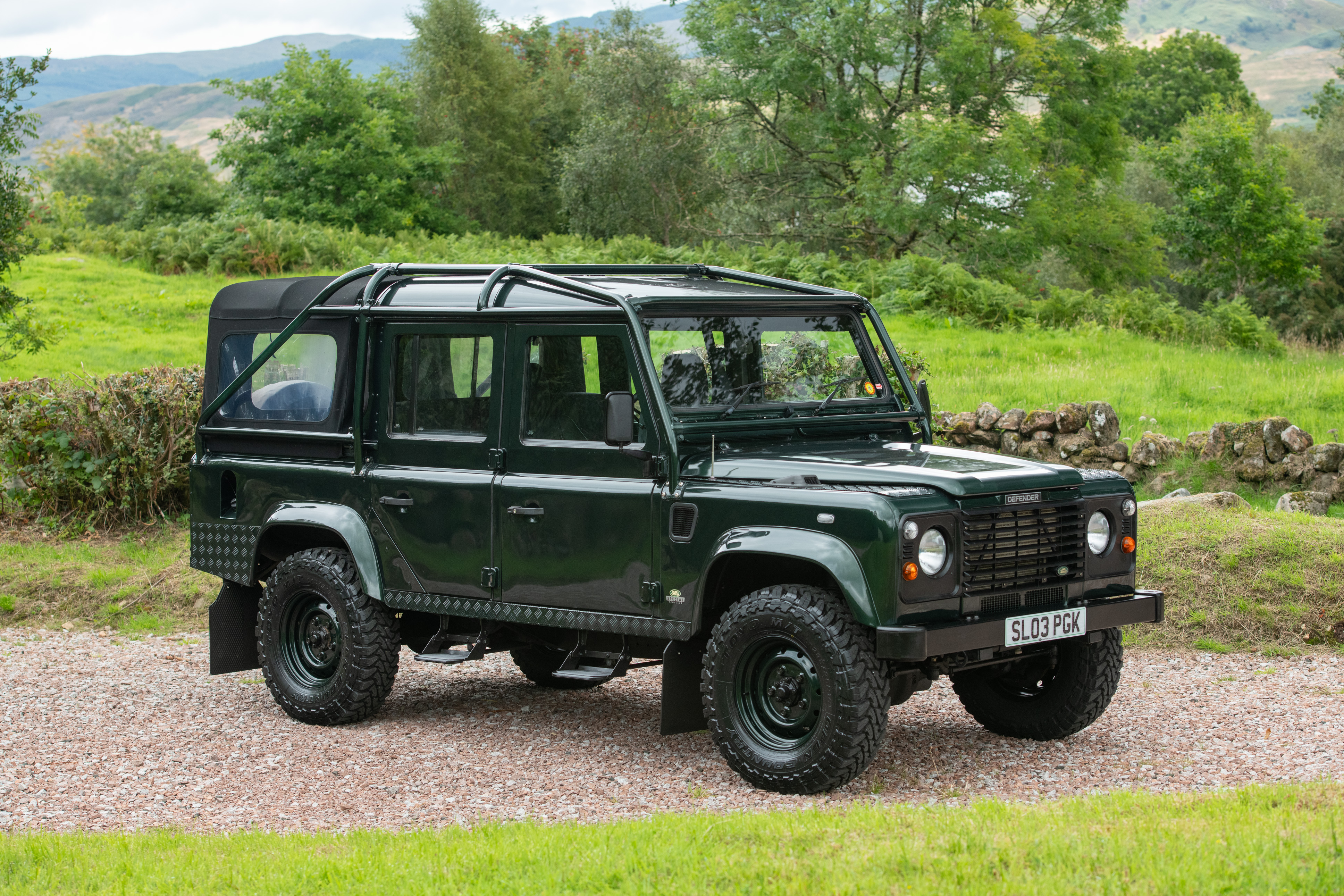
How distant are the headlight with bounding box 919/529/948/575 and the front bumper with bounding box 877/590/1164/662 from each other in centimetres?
24

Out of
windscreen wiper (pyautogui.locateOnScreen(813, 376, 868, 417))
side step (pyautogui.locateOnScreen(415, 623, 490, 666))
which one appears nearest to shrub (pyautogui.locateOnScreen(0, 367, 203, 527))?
side step (pyautogui.locateOnScreen(415, 623, 490, 666))

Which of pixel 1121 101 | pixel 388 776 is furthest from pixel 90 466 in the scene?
pixel 1121 101

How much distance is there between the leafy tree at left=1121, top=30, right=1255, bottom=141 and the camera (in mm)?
56656

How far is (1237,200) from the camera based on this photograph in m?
31.9

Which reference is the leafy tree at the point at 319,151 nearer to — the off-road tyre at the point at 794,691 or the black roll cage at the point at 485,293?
the black roll cage at the point at 485,293

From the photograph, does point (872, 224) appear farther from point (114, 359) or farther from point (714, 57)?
point (114, 359)

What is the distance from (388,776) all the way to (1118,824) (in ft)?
11.2

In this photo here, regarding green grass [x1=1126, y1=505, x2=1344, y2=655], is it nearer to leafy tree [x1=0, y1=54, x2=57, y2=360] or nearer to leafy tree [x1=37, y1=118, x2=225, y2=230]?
leafy tree [x1=0, y1=54, x2=57, y2=360]

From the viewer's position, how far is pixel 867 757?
5.54 m

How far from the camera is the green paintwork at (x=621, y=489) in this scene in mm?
5520

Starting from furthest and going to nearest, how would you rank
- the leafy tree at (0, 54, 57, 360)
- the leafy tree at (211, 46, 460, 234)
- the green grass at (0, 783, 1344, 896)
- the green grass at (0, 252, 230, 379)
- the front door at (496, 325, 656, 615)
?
1. the leafy tree at (211, 46, 460, 234)
2. the green grass at (0, 252, 230, 379)
3. the leafy tree at (0, 54, 57, 360)
4. the front door at (496, 325, 656, 615)
5. the green grass at (0, 783, 1344, 896)

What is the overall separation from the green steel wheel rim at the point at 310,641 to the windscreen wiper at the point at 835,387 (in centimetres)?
299

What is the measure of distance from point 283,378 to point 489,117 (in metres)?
45.5

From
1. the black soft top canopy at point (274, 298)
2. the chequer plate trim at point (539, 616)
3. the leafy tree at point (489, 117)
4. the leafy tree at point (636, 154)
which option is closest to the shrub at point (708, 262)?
the black soft top canopy at point (274, 298)
